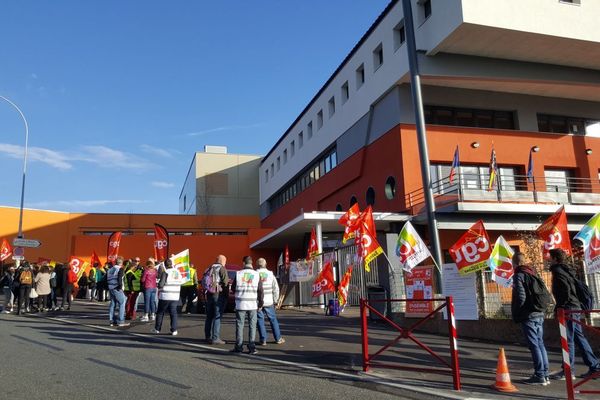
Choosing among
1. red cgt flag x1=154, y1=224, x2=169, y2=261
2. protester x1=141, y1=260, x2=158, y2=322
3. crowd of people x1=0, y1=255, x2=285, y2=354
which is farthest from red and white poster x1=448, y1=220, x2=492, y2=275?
red cgt flag x1=154, y1=224, x2=169, y2=261

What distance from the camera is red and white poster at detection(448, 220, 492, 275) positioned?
11.0m

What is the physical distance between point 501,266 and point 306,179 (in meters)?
26.8

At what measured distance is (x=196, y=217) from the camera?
43531 millimetres

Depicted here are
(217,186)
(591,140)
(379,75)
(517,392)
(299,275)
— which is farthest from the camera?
(217,186)

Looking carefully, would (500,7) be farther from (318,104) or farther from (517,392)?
(517,392)

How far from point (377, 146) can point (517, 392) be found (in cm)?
1990

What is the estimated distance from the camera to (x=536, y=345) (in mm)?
7031

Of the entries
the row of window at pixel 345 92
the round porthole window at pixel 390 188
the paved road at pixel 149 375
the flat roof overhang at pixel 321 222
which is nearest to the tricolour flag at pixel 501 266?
the paved road at pixel 149 375

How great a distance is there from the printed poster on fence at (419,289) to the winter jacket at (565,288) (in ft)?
15.8

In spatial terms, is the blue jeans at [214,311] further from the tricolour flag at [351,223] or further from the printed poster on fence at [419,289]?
the tricolour flag at [351,223]

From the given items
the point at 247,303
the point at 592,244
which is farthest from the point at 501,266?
the point at 247,303

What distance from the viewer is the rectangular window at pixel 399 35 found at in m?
24.0

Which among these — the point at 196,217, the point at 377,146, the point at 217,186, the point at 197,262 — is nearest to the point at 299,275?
the point at 377,146

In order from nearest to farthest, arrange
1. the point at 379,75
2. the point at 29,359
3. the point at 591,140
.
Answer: the point at 29,359, the point at 379,75, the point at 591,140
